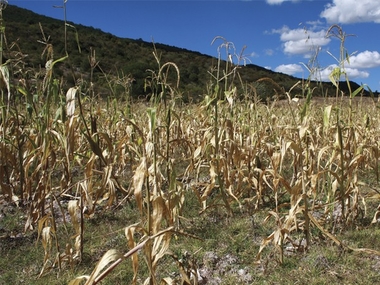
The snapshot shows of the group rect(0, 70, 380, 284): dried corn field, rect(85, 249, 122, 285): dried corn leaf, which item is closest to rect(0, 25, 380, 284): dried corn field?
rect(0, 70, 380, 284): dried corn field

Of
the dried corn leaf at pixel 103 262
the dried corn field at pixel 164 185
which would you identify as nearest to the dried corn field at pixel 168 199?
the dried corn field at pixel 164 185

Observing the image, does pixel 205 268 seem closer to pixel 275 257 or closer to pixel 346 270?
pixel 275 257

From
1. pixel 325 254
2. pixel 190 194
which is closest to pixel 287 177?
pixel 190 194

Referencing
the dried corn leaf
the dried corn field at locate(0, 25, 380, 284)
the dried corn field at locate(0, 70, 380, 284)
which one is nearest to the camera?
the dried corn leaf

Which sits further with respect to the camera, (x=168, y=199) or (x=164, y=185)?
(x=164, y=185)

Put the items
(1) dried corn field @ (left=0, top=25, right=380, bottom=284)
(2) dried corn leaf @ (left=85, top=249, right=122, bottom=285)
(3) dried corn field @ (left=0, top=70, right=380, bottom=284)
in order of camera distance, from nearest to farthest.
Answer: (2) dried corn leaf @ (left=85, top=249, right=122, bottom=285)
(3) dried corn field @ (left=0, top=70, right=380, bottom=284)
(1) dried corn field @ (left=0, top=25, right=380, bottom=284)

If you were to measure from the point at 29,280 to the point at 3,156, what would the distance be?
3.36 ft

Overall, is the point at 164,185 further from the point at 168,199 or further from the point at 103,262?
the point at 103,262

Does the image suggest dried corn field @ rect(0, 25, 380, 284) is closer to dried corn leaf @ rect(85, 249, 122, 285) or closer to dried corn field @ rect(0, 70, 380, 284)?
dried corn field @ rect(0, 70, 380, 284)

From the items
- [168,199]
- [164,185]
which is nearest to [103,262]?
[168,199]

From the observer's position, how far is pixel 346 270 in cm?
210

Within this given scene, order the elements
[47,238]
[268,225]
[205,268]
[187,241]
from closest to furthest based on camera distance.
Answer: [47,238] → [205,268] → [187,241] → [268,225]

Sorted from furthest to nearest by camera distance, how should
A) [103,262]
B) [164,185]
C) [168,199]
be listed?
[164,185] → [168,199] → [103,262]

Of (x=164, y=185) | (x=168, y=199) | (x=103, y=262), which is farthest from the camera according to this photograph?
(x=164, y=185)
